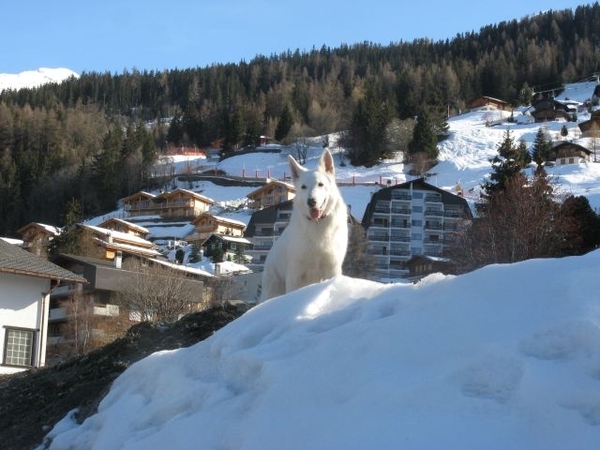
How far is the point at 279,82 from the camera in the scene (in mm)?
192125

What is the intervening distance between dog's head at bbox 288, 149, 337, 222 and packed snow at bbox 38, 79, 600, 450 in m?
1.63

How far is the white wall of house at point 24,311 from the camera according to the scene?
95.1ft

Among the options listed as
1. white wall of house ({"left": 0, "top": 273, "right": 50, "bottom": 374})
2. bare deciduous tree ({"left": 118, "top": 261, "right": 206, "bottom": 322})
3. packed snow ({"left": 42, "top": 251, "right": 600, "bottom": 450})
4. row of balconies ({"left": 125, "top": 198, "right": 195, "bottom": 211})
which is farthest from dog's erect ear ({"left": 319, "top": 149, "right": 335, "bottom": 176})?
row of balconies ({"left": 125, "top": 198, "right": 195, "bottom": 211})

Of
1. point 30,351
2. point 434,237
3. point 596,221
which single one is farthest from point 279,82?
point 30,351

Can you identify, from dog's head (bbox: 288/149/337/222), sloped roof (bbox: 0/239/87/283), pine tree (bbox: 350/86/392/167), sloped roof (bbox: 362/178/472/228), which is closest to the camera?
dog's head (bbox: 288/149/337/222)

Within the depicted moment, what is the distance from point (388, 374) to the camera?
4832 mm

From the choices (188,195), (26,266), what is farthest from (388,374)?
(188,195)

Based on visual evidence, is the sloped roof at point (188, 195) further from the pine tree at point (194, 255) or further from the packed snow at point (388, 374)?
the packed snow at point (388, 374)

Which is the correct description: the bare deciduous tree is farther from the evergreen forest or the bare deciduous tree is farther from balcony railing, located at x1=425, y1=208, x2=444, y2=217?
the evergreen forest

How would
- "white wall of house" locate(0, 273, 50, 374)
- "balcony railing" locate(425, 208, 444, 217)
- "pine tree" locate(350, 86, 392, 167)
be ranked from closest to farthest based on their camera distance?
"white wall of house" locate(0, 273, 50, 374) < "balcony railing" locate(425, 208, 444, 217) < "pine tree" locate(350, 86, 392, 167)

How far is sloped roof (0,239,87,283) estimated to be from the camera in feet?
94.3

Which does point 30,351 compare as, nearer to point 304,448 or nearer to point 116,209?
point 304,448

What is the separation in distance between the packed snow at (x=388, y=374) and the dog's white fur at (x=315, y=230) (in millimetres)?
1570

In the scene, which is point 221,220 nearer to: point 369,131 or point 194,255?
point 194,255
